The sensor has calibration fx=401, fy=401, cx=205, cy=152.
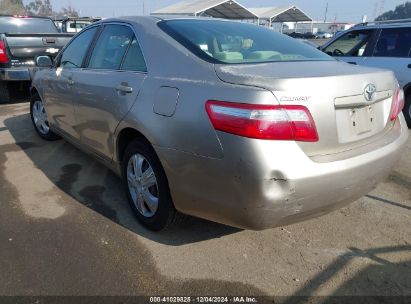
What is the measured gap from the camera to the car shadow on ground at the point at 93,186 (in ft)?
10.3

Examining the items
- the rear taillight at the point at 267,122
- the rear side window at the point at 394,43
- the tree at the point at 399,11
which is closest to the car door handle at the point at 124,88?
the rear taillight at the point at 267,122

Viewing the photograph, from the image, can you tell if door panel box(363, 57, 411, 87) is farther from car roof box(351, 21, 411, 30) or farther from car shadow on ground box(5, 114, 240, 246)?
car shadow on ground box(5, 114, 240, 246)

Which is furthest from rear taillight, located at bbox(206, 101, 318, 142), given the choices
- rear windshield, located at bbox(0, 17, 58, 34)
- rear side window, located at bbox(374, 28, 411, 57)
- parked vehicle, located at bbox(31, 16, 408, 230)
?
rear windshield, located at bbox(0, 17, 58, 34)

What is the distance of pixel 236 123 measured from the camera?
222 centimetres

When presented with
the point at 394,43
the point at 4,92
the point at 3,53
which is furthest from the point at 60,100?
the point at 394,43

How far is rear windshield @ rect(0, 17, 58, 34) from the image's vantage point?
948 centimetres

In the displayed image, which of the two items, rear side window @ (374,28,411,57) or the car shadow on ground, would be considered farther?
rear side window @ (374,28,411,57)

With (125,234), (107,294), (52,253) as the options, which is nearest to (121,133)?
(125,234)

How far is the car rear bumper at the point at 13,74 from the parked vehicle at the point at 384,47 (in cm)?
594

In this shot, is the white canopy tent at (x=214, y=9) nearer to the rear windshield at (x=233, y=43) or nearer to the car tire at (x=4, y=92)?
the car tire at (x=4, y=92)

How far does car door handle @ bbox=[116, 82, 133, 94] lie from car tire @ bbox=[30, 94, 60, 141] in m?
2.60

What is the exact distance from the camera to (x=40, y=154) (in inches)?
200

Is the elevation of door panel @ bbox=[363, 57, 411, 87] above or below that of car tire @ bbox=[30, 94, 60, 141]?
above

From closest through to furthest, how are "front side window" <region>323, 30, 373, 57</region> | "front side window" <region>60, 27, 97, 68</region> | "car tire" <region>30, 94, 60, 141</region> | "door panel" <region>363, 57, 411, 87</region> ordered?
1. "front side window" <region>60, 27, 97, 68</region>
2. "car tire" <region>30, 94, 60, 141</region>
3. "door panel" <region>363, 57, 411, 87</region>
4. "front side window" <region>323, 30, 373, 57</region>
